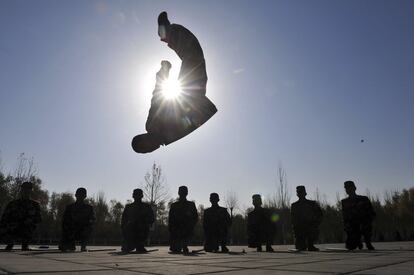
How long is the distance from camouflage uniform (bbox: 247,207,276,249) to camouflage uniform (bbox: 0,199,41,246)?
5.65 meters

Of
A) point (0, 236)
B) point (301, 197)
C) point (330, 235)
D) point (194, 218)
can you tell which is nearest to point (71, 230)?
point (0, 236)

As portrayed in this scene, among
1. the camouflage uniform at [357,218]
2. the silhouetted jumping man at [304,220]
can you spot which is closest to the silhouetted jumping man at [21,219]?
the silhouetted jumping man at [304,220]

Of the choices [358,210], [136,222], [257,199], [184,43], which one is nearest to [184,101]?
[184,43]

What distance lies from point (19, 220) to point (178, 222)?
12.7 ft

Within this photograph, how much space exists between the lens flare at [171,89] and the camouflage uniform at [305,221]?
22.0 ft

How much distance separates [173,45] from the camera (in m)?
3.80

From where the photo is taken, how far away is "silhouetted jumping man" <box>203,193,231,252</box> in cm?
905

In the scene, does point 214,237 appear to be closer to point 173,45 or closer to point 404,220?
point 173,45

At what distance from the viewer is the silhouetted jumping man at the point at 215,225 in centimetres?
905

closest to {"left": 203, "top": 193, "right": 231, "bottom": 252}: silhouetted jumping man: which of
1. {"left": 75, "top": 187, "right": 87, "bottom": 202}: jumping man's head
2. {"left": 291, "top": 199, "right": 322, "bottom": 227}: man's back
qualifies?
{"left": 291, "top": 199, "right": 322, "bottom": 227}: man's back

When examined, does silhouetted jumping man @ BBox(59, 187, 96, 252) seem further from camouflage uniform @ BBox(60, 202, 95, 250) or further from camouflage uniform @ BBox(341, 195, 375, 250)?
camouflage uniform @ BBox(341, 195, 375, 250)

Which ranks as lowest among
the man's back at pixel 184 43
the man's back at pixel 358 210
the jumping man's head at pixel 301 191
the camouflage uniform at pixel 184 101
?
the man's back at pixel 358 210

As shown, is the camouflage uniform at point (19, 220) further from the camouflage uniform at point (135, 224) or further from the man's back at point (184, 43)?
the man's back at point (184, 43)

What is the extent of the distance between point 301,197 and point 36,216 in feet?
22.5
